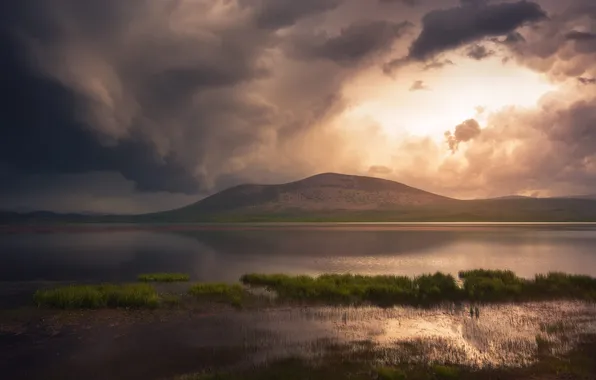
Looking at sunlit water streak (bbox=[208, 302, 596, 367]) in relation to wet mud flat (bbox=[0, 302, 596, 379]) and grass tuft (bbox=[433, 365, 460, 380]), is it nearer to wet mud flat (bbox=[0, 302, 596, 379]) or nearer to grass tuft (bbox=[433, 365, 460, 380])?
wet mud flat (bbox=[0, 302, 596, 379])

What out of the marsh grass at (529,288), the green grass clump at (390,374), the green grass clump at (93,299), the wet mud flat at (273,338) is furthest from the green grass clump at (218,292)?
the marsh grass at (529,288)

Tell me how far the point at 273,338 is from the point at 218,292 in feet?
48.1

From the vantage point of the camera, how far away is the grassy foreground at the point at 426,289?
122ft

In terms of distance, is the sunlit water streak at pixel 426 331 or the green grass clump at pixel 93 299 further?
the green grass clump at pixel 93 299

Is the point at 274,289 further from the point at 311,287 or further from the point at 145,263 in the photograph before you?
the point at 145,263

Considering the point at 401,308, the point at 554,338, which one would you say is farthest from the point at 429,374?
the point at 401,308

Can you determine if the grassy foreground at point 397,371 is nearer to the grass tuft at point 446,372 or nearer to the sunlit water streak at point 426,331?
the grass tuft at point 446,372

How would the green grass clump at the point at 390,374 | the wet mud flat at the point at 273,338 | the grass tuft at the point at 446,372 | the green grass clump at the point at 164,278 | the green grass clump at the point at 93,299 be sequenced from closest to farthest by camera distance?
the green grass clump at the point at 390,374 < the grass tuft at the point at 446,372 < the wet mud flat at the point at 273,338 < the green grass clump at the point at 93,299 < the green grass clump at the point at 164,278

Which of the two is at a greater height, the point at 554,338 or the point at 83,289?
the point at 83,289

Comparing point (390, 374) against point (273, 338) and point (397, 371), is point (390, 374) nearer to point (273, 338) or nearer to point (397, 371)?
point (397, 371)

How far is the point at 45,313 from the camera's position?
105 feet

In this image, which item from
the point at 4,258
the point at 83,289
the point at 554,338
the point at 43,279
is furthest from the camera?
the point at 4,258

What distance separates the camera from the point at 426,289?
128 feet

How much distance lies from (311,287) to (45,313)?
20838 mm
